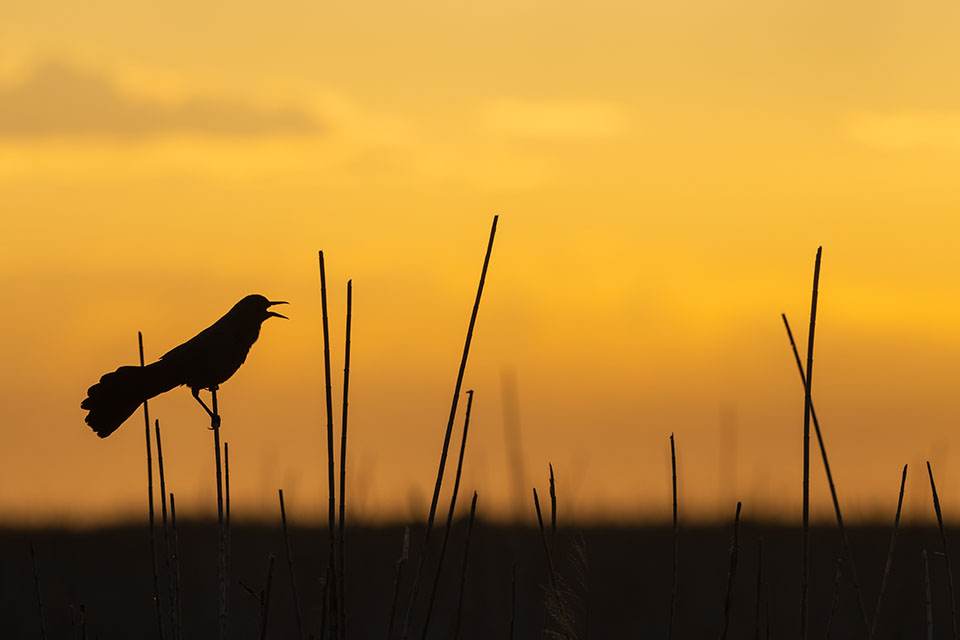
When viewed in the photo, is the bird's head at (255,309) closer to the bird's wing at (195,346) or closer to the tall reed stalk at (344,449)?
the bird's wing at (195,346)

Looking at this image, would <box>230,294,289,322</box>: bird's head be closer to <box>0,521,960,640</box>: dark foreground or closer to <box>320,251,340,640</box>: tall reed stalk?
<box>320,251,340,640</box>: tall reed stalk

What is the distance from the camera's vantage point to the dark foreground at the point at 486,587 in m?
12.7

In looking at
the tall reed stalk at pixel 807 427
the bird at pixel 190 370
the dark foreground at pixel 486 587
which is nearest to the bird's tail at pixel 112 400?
the bird at pixel 190 370

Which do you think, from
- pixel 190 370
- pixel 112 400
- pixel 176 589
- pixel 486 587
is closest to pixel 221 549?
pixel 176 589

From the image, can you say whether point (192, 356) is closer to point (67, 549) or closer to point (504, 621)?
point (504, 621)

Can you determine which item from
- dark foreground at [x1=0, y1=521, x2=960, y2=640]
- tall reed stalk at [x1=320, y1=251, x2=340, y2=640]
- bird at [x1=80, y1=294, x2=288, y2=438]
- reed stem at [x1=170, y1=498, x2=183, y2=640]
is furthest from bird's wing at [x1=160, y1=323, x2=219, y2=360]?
dark foreground at [x1=0, y1=521, x2=960, y2=640]

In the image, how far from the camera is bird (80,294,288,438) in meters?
5.18

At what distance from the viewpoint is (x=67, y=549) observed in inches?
774

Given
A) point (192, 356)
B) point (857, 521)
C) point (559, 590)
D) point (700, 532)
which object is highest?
point (192, 356)

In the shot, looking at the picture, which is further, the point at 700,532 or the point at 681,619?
the point at 700,532

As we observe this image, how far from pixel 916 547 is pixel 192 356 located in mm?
13282

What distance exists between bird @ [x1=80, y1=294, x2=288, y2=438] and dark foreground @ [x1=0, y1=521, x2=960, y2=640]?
423 cm

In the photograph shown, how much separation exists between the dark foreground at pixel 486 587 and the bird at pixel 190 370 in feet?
13.9

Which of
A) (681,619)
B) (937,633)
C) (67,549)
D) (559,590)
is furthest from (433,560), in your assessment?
(559,590)
